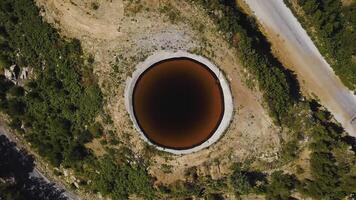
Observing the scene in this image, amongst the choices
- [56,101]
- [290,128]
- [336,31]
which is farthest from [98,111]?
[336,31]

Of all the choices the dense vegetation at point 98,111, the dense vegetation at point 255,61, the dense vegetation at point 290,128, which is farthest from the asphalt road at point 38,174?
the dense vegetation at point 255,61

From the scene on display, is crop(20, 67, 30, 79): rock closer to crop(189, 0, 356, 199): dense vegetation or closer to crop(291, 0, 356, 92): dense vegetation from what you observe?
crop(189, 0, 356, 199): dense vegetation

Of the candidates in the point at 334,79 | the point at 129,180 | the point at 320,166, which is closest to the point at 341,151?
the point at 320,166

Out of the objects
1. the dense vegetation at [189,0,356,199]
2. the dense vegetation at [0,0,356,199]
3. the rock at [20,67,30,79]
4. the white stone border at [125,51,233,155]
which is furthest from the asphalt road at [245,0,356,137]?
the rock at [20,67,30,79]

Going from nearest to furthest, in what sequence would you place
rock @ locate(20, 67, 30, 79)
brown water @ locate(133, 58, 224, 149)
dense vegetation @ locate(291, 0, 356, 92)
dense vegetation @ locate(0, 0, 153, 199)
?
dense vegetation @ locate(0, 0, 153, 199), dense vegetation @ locate(291, 0, 356, 92), brown water @ locate(133, 58, 224, 149), rock @ locate(20, 67, 30, 79)

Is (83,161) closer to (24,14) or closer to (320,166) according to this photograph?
(24,14)

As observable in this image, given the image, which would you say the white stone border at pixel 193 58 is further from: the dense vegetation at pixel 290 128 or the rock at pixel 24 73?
the rock at pixel 24 73

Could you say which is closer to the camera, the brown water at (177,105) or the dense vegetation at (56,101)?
the dense vegetation at (56,101)

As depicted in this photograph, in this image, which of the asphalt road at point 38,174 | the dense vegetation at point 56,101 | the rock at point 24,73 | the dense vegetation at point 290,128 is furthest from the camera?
the asphalt road at point 38,174
